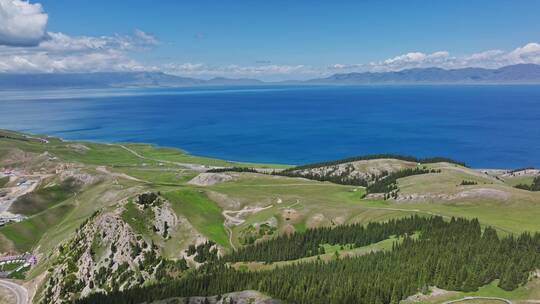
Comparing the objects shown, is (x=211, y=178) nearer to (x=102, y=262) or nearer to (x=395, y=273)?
(x=102, y=262)

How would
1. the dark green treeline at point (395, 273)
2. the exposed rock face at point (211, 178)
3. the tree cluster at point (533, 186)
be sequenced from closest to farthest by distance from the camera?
the dark green treeline at point (395, 273)
the tree cluster at point (533, 186)
the exposed rock face at point (211, 178)

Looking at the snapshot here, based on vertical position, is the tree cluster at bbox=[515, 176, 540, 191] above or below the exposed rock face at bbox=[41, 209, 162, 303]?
above

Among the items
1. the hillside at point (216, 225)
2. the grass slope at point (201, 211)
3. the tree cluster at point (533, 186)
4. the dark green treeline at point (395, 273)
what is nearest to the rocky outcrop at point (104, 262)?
the hillside at point (216, 225)

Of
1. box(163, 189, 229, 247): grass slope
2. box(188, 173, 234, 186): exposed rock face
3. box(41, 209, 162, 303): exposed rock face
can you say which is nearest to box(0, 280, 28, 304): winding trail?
box(41, 209, 162, 303): exposed rock face

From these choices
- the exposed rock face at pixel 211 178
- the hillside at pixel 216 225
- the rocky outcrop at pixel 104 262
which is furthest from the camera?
the exposed rock face at pixel 211 178

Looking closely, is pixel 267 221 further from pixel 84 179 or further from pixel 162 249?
pixel 84 179

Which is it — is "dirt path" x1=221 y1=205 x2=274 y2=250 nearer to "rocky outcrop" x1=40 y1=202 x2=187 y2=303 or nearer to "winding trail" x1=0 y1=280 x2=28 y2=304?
"rocky outcrop" x1=40 y1=202 x2=187 y2=303

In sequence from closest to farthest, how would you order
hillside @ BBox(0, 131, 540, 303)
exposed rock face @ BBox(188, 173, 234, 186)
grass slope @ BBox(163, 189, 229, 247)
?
hillside @ BBox(0, 131, 540, 303)
grass slope @ BBox(163, 189, 229, 247)
exposed rock face @ BBox(188, 173, 234, 186)

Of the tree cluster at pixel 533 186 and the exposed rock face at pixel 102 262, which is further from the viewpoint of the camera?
the tree cluster at pixel 533 186

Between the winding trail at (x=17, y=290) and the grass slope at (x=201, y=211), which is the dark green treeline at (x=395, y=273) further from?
the grass slope at (x=201, y=211)
